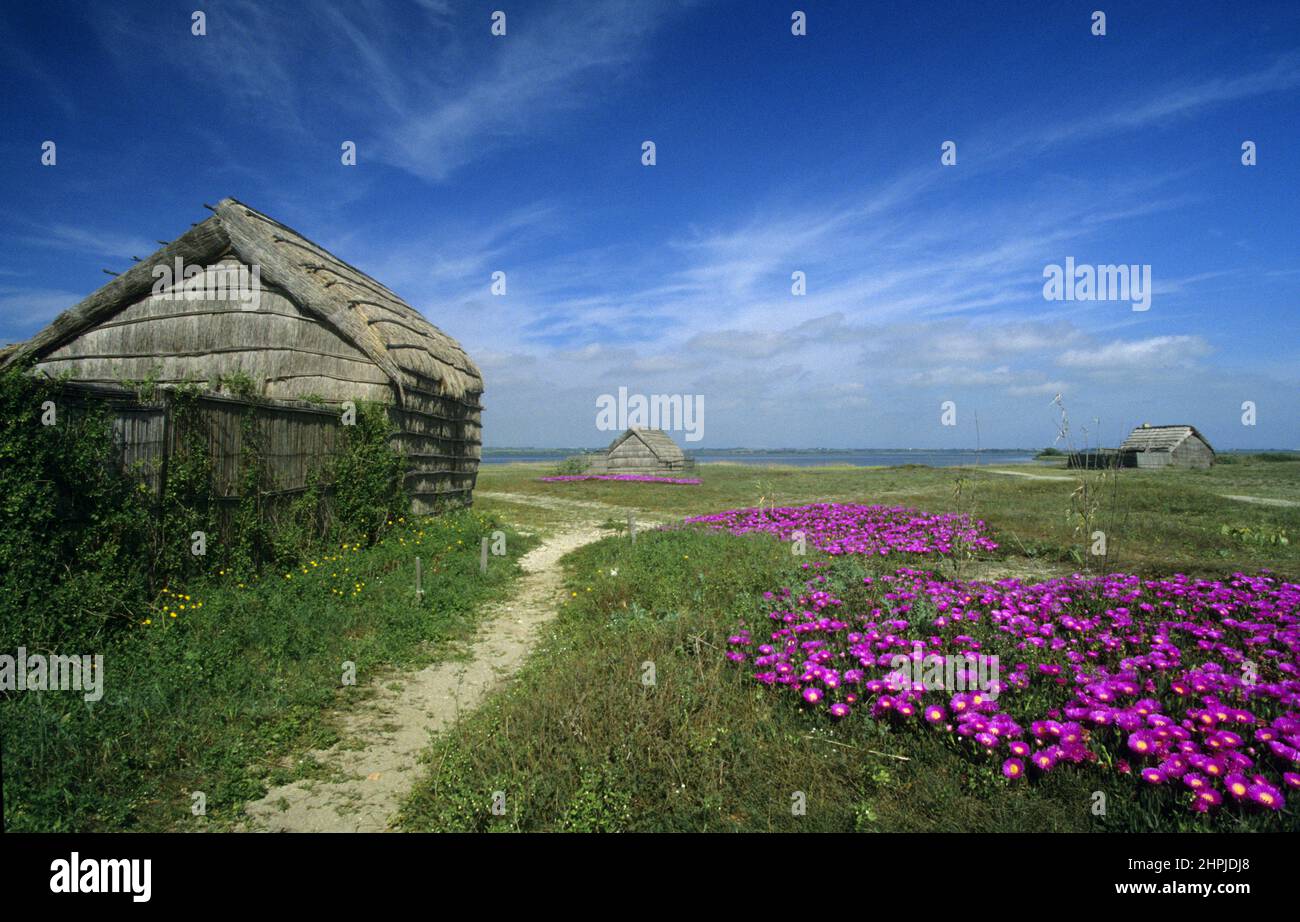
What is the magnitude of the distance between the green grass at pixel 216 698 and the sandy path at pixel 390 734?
0.57ft

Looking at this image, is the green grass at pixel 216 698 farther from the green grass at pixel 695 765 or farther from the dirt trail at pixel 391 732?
the green grass at pixel 695 765

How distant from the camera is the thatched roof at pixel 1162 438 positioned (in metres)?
36.8

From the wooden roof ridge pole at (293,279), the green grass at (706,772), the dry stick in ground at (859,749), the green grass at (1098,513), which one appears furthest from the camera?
the wooden roof ridge pole at (293,279)

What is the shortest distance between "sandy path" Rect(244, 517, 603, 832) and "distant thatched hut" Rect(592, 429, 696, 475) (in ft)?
98.6

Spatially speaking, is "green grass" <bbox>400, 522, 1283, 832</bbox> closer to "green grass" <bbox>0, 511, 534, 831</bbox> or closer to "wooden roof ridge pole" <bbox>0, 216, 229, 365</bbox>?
"green grass" <bbox>0, 511, 534, 831</bbox>

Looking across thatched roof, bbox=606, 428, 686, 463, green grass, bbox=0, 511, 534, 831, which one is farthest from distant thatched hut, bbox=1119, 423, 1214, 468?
green grass, bbox=0, 511, 534, 831

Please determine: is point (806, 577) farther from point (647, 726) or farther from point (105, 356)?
point (105, 356)

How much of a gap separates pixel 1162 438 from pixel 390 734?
1946 inches

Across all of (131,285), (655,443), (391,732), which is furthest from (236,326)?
(655,443)

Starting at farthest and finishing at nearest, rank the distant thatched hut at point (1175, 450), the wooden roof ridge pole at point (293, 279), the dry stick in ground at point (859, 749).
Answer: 1. the distant thatched hut at point (1175, 450)
2. the wooden roof ridge pole at point (293, 279)
3. the dry stick in ground at point (859, 749)

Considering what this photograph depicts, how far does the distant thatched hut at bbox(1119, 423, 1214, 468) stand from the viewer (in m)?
36.6

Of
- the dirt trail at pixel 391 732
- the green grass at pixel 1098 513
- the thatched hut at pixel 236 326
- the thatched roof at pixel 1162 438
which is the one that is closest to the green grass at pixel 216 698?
the dirt trail at pixel 391 732

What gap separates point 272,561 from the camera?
7.45m

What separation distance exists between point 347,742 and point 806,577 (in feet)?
15.5
